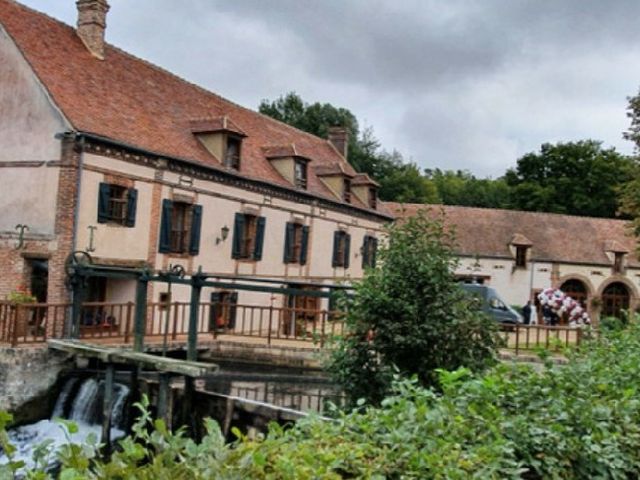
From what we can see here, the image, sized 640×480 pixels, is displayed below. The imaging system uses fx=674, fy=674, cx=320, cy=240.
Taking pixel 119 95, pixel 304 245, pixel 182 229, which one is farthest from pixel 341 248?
pixel 119 95

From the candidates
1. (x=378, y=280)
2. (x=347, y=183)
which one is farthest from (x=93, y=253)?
→ (x=347, y=183)

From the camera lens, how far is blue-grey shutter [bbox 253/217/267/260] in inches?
814

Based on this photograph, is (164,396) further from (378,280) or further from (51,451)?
(51,451)

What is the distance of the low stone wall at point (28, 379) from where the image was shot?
12.5m

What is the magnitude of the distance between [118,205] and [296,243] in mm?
8120

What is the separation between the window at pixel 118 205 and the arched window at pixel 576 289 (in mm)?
26558

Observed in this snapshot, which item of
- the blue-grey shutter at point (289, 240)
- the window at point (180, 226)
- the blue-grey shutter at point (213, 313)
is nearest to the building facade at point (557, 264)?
the blue-grey shutter at point (289, 240)

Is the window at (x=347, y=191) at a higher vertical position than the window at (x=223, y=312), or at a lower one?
higher

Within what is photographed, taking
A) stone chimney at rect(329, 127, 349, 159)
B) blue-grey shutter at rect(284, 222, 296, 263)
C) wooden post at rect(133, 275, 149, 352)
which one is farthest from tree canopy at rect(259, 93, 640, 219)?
wooden post at rect(133, 275, 149, 352)

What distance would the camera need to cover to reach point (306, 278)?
78.3 ft

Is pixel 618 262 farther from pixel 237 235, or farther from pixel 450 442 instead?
pixel 450 442

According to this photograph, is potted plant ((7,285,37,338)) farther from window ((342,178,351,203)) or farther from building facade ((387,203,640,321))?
building facade ((387,203,640,321))

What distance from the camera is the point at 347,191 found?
26328 mm

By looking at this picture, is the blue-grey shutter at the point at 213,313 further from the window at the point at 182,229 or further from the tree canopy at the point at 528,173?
the tree canopy at the point at 528,173
